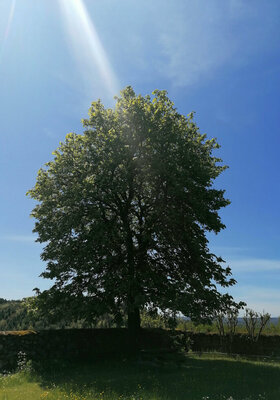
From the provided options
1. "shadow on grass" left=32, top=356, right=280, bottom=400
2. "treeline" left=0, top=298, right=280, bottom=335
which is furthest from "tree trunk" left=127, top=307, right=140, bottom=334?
"shadow on grass" left=32, top=356, right=280, bottom=400

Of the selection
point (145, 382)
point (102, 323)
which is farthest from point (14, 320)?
point (145, 382)

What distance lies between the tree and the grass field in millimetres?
2923

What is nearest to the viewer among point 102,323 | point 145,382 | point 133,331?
point 145,382

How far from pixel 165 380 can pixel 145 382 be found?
3.14 ft

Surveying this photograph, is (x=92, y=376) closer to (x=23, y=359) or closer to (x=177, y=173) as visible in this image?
(x=23, y=359)

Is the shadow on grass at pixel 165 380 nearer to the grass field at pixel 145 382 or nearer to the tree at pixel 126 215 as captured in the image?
the grass field at pixel 145 382

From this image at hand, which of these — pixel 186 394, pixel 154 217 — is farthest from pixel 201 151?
pixel 186 394

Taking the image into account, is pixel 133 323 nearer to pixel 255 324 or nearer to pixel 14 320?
pixel 255 324

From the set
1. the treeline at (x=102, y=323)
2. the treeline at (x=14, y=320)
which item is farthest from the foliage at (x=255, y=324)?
the treeline at (x=14, y=320)

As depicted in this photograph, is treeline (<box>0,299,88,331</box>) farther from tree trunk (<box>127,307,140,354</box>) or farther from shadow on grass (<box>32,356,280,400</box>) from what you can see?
shadow on grass (<box>32,356,280,400</box>)

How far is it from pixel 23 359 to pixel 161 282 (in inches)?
373

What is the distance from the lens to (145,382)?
14.8 m

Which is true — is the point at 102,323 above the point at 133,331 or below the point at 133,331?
above

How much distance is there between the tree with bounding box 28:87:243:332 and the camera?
2056 cm
